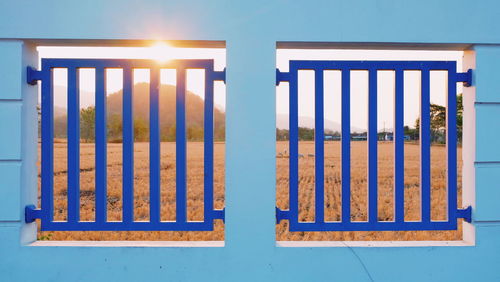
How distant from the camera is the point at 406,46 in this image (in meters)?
3.16

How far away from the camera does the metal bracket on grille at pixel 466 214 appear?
3174mm

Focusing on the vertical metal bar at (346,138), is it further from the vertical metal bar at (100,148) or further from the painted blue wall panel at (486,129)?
the vertical metal bar at (100,148)

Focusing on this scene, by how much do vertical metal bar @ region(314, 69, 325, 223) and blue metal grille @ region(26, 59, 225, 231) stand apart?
0.75m

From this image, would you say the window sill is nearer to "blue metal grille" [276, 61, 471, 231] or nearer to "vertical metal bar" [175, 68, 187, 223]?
"vertical metal bar" [175, 68, 187, 223]

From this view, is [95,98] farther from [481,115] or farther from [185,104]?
[481,115]

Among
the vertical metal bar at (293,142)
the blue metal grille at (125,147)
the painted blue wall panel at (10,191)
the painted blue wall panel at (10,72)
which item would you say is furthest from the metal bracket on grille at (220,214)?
the painted blue wall panel at (10,72)

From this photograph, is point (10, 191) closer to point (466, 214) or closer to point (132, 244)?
point (132, 244)

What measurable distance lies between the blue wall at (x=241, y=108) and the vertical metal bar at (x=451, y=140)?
29 cm

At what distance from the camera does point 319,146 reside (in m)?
3.14

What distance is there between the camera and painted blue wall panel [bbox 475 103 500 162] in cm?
310

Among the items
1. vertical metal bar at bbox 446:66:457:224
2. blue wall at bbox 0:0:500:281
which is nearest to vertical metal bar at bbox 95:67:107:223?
blue wall at bbox 0:0:500:281

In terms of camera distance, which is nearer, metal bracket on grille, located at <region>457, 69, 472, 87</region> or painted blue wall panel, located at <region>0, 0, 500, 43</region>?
painted blue wall panel, located at <region>0, 0, 500, 43</region>

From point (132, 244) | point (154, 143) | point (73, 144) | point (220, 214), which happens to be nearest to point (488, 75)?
point (220, 214)

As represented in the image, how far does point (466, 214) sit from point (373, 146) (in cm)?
94
